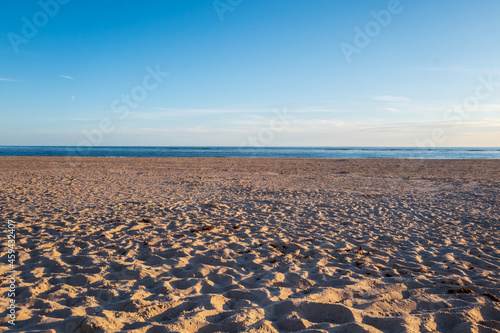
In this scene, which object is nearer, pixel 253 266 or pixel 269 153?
pixel 253 266

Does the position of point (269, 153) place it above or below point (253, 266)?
above

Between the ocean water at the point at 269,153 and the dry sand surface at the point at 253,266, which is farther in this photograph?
the ocean water at the point at 269,153

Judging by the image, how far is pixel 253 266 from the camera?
4473 mm

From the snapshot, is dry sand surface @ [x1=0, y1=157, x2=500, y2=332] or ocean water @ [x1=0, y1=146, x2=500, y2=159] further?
ocean water @ [x1=0, y1=146, x2=500, y2=159]

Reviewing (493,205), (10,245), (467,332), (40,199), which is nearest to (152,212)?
(10,245)

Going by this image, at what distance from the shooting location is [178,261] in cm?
456

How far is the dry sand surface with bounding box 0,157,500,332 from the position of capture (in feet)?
9.87

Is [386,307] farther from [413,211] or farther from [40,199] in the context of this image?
[40,199]

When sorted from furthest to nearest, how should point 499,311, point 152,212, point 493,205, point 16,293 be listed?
point 493,205, point 152,212, point 16,293, point 499,311

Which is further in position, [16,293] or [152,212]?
[152,212]

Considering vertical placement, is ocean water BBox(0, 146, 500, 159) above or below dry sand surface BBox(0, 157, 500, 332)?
above

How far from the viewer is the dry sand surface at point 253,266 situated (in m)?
3.01

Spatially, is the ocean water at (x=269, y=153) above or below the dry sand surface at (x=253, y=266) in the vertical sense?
above

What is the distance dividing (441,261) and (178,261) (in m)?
4.21
